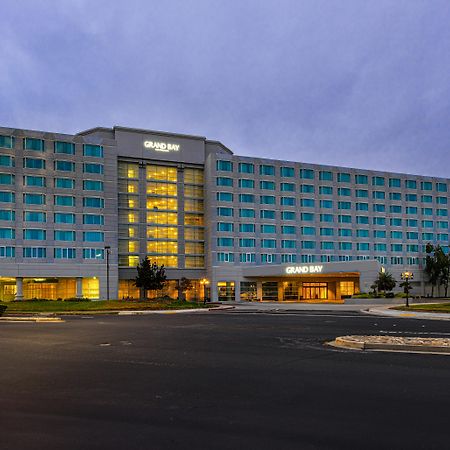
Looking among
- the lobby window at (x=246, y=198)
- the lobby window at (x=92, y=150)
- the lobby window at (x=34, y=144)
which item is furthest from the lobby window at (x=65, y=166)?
the lobby window at (x=246, y=198)

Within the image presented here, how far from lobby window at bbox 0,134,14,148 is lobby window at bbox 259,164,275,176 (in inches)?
1678

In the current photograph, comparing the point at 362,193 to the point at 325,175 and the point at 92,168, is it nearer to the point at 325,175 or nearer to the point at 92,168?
the point at 325,175

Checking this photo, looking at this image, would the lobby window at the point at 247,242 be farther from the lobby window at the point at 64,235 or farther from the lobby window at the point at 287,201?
the lobby window at the point at 64,235

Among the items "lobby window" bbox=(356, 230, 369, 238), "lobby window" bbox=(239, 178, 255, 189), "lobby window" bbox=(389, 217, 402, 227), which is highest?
"lobby window" bbox=(239, 178, 255, 189)

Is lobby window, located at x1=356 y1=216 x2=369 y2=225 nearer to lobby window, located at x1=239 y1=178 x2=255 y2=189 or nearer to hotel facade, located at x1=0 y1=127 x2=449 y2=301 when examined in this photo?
hotel facade, located at x1=0 y1=127 x2=449 y2=301

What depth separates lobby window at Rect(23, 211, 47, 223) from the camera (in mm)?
75562

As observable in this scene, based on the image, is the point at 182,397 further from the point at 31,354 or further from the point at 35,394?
the point at 31,354

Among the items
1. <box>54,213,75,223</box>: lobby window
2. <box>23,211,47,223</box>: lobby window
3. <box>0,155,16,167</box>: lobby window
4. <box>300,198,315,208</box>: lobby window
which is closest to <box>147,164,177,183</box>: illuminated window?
<box>54,213,75,223</box>: lobby window

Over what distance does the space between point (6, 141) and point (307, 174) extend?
53.4 m

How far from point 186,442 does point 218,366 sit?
717cm

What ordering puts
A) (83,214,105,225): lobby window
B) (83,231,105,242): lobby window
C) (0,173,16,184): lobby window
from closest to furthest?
(0,173,16,184): lobby window
(83,231,105,242): lobby window
(83,214,105,225): lobby window

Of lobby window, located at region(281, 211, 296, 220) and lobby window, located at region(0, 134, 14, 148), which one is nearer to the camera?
lobby window, located at region(0, 134, 14, 148)

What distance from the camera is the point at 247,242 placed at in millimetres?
88750

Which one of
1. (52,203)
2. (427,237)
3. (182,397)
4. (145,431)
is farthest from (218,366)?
(427,237)
